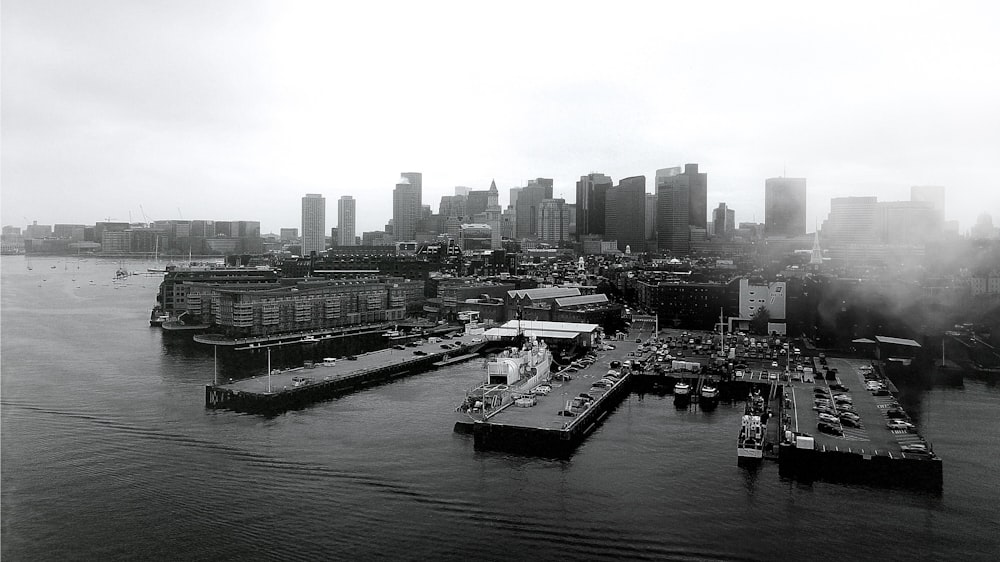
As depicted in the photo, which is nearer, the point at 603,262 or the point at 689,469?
the point at 689,469

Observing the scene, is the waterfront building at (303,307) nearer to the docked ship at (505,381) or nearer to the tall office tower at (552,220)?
the docked ship at (505,381)

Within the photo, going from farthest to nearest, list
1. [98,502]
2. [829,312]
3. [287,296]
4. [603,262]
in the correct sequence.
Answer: [603,262], [287,296], [829,312], [98,502]

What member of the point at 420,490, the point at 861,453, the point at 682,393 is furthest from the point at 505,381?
the point at 861,453

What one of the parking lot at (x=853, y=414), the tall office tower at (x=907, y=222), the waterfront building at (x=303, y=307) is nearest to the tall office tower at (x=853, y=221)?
the tall office tower at (x=907, y=222)

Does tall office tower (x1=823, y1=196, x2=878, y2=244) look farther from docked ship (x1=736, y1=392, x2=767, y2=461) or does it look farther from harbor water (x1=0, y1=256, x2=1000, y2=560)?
docked ship (x1=736, y1=392, x2=767, y2=461)

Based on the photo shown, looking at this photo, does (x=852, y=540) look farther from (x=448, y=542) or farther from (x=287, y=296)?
(x=287, y=296)

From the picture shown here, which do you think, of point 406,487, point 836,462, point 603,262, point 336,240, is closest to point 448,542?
point 406,487

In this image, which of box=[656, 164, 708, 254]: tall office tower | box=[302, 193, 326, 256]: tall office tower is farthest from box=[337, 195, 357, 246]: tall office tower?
box=[656, 164, 708, 254]: tall office tower
